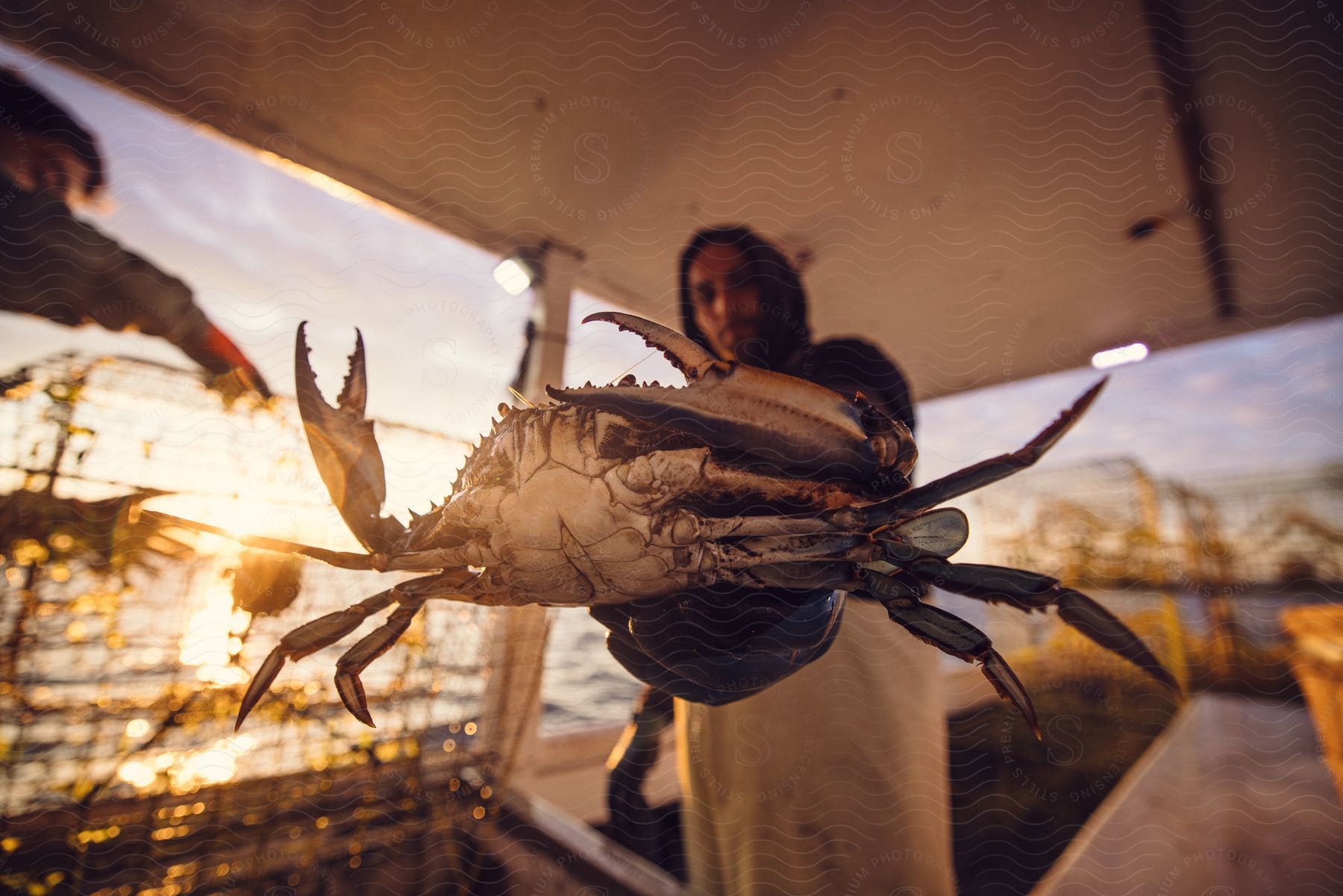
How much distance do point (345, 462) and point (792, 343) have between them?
0.86 metres

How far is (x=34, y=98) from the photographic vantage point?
1.15m

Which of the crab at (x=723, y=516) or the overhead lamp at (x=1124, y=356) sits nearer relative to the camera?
the crab at (x=723, y=516)

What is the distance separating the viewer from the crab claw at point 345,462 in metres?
0.67

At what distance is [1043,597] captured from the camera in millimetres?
572

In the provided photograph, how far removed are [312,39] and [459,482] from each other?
1.26 metres

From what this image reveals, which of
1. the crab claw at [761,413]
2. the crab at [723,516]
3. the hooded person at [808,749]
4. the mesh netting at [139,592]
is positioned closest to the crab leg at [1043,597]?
the crab at [723,516]

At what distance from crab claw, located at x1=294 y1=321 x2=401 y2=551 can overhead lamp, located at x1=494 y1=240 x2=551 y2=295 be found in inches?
29.7

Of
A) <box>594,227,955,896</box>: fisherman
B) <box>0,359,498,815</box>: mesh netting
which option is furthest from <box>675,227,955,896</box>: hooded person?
<box>0,359,498,815</box>: mesh netting

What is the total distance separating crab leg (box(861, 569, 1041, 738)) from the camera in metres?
0.53

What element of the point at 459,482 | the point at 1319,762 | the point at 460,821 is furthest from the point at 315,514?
the point at 1319,762

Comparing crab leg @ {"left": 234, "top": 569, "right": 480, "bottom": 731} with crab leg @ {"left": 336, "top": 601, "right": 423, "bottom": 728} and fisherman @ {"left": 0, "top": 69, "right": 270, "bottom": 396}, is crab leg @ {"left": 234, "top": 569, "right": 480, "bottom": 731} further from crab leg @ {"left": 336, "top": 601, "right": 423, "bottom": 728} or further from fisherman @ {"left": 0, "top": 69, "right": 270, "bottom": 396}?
fisherman @ {"left": 0, "top": 69, "right": 270, "bottom": 396}

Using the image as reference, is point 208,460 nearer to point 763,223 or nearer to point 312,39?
point 312,39

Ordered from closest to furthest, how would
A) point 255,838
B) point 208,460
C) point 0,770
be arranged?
1. point 208,460
2. point 0,770
3. point 255,838

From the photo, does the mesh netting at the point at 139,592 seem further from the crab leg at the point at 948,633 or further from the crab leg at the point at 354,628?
the crab leg at the point at 948,633
